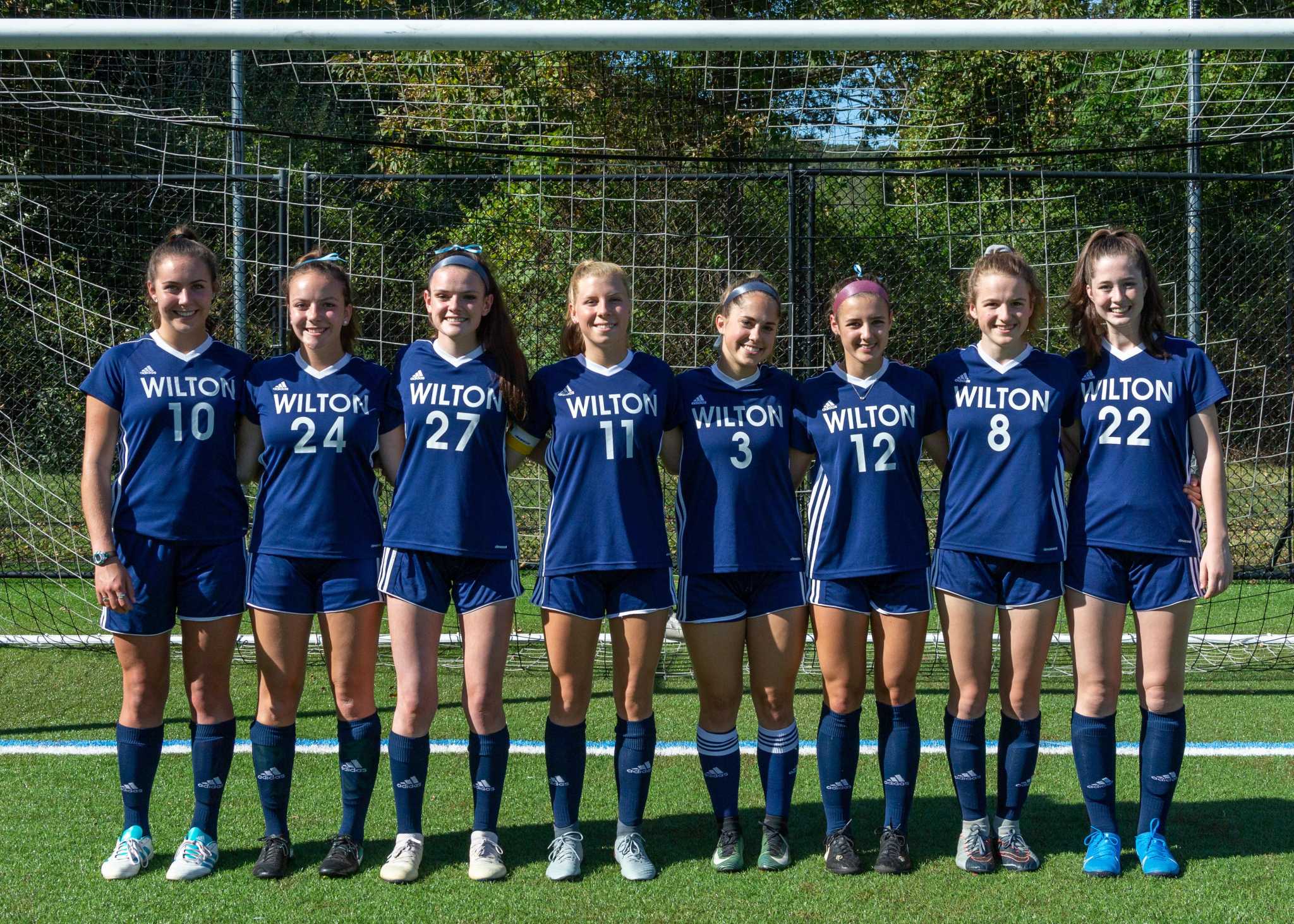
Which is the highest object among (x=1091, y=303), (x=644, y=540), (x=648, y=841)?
(x=1091, y=303)

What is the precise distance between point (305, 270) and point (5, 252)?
3438 mm

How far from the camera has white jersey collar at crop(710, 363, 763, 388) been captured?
3.60 m

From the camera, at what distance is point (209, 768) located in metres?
3.51

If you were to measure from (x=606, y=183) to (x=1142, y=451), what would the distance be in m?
3.21

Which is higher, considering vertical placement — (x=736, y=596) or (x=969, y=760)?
(x=736, y=596)

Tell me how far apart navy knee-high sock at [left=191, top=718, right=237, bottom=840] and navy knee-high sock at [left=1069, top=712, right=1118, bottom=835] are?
2.64 m

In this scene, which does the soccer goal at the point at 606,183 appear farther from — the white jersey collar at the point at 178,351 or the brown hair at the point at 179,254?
the white jersey collar at the point at 178,351

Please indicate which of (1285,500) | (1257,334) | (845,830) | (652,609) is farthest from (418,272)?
(1257,334)

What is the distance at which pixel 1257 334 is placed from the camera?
778cm

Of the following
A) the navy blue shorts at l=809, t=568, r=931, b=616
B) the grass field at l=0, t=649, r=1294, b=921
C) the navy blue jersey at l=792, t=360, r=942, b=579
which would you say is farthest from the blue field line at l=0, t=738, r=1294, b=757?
the navy blue jersey at l=792, t=360, r=942, b=579

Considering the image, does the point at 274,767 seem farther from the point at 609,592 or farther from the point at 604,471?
the point at 604,471

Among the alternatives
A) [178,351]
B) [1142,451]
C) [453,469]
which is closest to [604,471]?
[453,469]

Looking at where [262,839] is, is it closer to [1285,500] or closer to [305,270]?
[305,270]

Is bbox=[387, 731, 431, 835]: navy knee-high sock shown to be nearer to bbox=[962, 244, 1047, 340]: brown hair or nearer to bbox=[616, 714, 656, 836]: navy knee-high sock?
bbox=[616, 714, 656, 836]: navy knee-high sock
